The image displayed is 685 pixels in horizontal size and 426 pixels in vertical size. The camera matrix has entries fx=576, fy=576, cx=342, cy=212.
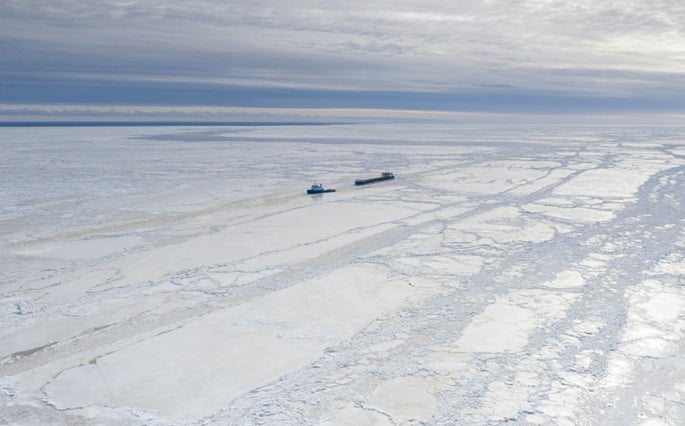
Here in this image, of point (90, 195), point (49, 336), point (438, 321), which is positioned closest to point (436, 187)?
point (90, 195)

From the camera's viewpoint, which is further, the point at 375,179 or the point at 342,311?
the point at 375,179

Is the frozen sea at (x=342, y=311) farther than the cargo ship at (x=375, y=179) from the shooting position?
No

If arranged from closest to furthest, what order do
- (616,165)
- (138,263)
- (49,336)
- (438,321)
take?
1. (49,336)
2. (438,321)
3. (138,263)
4. (616,165)

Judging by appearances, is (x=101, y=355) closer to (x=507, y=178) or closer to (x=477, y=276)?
(x=477, y=276)

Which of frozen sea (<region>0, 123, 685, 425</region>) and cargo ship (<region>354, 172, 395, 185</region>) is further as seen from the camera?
cargo ship (<region>354, 172, 395, 185</region>)

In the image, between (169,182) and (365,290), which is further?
(169,182)

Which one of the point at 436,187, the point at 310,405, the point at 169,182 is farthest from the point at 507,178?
the point at 310,405

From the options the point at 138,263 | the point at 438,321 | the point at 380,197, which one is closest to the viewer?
the point at 438,321
